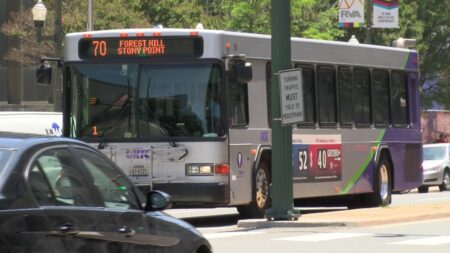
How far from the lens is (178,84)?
54.1 feet

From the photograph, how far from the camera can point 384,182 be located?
21812 mm

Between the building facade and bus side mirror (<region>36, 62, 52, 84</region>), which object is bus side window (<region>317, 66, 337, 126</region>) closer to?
bus side mirror (<region>36, 62, 52, 84</region>)

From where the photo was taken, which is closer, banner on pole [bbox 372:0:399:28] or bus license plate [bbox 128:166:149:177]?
bus license plate [bbox 128:166:149:177]

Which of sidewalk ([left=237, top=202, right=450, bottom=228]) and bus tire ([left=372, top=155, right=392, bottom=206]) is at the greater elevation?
bus tire ([left=372, top=155, right=392, bottom=206])

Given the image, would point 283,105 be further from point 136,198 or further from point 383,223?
point 136,198

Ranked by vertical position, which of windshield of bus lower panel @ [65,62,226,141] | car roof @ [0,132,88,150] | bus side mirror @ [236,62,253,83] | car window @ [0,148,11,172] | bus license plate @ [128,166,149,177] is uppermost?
bus side mirror @ [236,62,253,83]

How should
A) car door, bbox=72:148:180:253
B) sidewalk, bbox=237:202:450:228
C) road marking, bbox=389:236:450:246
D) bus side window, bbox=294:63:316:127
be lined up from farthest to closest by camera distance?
bus side window, bbox=294:63:316:127
sidewalk, bbox=237:202:450:228
road marking, bbox=389:236:450:246
car door, bbox=72:148:180:253

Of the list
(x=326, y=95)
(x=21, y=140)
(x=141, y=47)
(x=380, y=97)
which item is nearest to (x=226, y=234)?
(x=141, y=47)

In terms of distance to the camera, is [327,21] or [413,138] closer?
[413,138]

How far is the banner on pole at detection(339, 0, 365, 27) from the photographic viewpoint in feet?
108

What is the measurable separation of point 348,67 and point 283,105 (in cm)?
447

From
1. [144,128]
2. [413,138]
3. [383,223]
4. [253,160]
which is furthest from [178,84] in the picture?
[413,138]

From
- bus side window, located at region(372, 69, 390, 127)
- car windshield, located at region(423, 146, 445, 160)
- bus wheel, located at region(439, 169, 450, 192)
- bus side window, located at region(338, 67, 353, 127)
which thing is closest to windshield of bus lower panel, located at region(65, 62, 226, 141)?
bus side window, located at region(338, 67, 353, 127)

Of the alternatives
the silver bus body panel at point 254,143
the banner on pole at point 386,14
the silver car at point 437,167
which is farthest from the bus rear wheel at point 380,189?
the silver car at point 437,167
